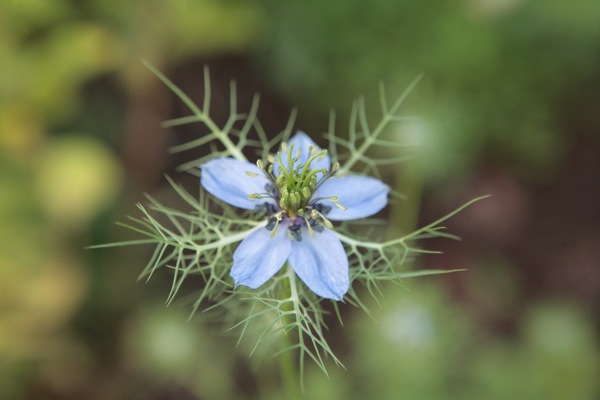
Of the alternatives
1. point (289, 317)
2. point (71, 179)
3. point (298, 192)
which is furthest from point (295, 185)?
point (71, 179)

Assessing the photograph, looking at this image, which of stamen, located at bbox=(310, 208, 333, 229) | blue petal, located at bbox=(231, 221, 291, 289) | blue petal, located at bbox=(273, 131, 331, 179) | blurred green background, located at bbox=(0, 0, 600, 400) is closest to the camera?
blue petal, located at bbox=(231, 221, 291, 289)

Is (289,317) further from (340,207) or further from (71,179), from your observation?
(71,179)

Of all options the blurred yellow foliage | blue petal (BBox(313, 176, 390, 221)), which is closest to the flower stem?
blue petal (BBox(313, 176, 390, 221))

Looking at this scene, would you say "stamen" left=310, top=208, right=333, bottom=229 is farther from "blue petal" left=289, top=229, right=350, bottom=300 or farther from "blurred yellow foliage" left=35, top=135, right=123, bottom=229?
"blurred yellow foliage" left=35, top=135, right=123, bottom=229

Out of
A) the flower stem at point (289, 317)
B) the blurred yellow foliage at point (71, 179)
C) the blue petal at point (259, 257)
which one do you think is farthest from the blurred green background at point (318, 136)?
the blue petal at point (259, 257)

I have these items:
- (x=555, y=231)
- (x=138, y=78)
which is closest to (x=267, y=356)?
(x=138, y=78)

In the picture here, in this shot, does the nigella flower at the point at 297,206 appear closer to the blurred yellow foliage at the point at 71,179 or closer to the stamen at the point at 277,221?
the stamen at the point at 277,221

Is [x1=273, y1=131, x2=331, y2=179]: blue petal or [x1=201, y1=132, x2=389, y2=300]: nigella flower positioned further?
[x1=273, y1=131, x2=331, y2=179]: blue petal

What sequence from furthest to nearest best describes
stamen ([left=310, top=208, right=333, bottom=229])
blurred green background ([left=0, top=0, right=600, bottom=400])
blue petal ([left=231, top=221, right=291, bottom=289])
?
blurred green background ([left=0, top=0, right=600, bottom=400]) < stamen ([left=310, top=208, right=333, bottom=229]) < blue petal ([left=231, top=221, right=291, bottom=289])
